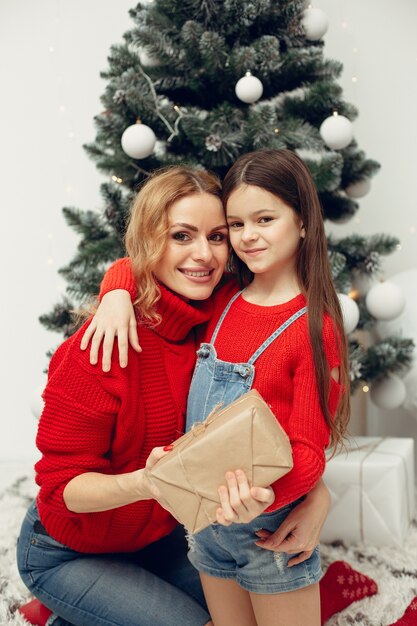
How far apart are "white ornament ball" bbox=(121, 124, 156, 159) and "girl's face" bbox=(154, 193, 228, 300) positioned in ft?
1.64

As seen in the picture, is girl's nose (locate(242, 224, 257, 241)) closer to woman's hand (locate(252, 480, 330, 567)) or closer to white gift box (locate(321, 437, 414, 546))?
woman's hand (locate(252, 480, 330, 567))

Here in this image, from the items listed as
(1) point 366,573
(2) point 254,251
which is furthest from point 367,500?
(2) point 254,251

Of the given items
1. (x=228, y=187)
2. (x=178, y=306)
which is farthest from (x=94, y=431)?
(x=228, y=187)

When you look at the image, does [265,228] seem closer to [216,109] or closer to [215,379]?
[215,379]

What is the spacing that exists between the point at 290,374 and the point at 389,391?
102cm

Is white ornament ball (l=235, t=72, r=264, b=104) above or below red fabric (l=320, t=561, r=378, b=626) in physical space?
above

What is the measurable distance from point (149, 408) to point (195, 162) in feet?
2.77

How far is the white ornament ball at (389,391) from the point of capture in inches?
77.5

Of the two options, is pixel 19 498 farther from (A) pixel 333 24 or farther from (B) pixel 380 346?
(A) pixel 333 24

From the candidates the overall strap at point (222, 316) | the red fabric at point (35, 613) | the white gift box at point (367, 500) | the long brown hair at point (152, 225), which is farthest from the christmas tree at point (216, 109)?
the red fabric at point (35, 613)

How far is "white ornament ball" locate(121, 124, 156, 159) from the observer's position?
1.63 m

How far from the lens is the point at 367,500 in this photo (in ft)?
5.80

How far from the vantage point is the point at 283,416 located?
107 cm

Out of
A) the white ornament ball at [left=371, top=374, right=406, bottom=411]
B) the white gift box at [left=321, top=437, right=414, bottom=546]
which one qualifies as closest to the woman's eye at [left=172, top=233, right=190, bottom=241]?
the white gift box at [left=321, top=437, right=414, bottom=546]
